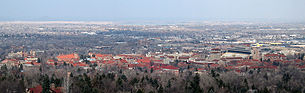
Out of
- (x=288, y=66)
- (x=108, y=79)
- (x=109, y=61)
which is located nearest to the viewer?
(x=108, y=79)

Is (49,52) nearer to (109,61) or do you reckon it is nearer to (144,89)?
(109,61)

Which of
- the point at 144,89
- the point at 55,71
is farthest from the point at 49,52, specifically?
the point at 144,89

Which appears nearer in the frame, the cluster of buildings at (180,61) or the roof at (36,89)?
the roof at (36,89)

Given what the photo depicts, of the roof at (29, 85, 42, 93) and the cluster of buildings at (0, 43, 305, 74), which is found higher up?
the roof at (29, 85, 42, 93)

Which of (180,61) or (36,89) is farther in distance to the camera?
(180,61)

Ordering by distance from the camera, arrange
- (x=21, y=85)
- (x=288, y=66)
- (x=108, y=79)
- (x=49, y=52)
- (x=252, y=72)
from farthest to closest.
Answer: (x=49, y=52) → (x=288, y=66) → (x=252, y=72) → (x=108, y=79) → (x=21, y=85)

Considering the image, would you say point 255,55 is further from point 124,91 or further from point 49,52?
point 124,91

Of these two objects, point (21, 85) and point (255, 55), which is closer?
point (21, 85)

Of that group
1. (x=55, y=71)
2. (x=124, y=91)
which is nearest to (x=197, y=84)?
(x=124, y=91)

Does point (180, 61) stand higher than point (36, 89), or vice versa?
point (36, 89)

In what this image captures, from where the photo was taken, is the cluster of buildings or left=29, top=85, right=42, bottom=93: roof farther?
the cluster of buildings

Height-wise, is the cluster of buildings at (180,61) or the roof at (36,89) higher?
the roof at (36,89)
